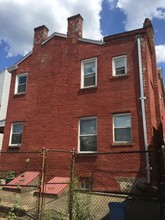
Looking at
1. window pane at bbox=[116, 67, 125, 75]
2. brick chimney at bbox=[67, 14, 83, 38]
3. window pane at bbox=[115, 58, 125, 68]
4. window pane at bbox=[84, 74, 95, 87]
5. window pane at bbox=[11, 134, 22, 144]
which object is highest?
brick chimney at bbox=[67, 14, 83, 38]

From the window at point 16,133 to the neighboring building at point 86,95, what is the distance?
64 millimetres

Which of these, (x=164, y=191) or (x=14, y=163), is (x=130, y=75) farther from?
(x=14, y=163)

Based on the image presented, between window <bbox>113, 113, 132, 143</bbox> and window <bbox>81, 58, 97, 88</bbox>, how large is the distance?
8.70 ft

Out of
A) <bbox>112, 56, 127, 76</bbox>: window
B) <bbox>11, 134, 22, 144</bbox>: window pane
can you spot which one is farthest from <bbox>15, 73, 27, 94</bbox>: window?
<bbox>112, 56, 127, 76</bbox>: window

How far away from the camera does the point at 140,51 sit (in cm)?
1350

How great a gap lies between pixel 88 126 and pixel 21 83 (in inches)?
259

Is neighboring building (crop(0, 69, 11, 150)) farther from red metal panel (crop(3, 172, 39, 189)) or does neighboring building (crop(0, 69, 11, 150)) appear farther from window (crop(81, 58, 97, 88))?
window (crop(81, 58, 97, 88))

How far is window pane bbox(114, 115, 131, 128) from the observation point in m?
12.8

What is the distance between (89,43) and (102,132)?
19.1 ft

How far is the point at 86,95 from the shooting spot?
564 inches

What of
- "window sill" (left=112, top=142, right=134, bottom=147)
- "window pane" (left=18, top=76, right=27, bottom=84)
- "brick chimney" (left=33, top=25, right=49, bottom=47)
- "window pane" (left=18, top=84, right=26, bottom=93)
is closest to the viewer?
"window sill" (left=112, top=142, right=134, bottom=147)

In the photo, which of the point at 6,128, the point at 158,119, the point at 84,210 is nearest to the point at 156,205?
the point at 84,210

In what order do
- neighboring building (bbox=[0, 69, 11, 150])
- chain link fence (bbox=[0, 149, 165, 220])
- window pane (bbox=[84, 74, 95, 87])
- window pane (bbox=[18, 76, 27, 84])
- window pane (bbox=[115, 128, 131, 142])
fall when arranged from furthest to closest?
neighboring building (bbox=[0, 69, 11, 150]) < window pane (bbox=[18, 76, 27, 84]) < window pane (bbox=[84, 74, 95, 87]) < window pane (bbox=[115, 128, 131, 142]) < chain link fence (bbox=[0, 149, 165, 220])

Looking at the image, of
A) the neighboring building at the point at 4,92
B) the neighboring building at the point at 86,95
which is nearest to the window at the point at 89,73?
the neighboring building at the point at 86,95
